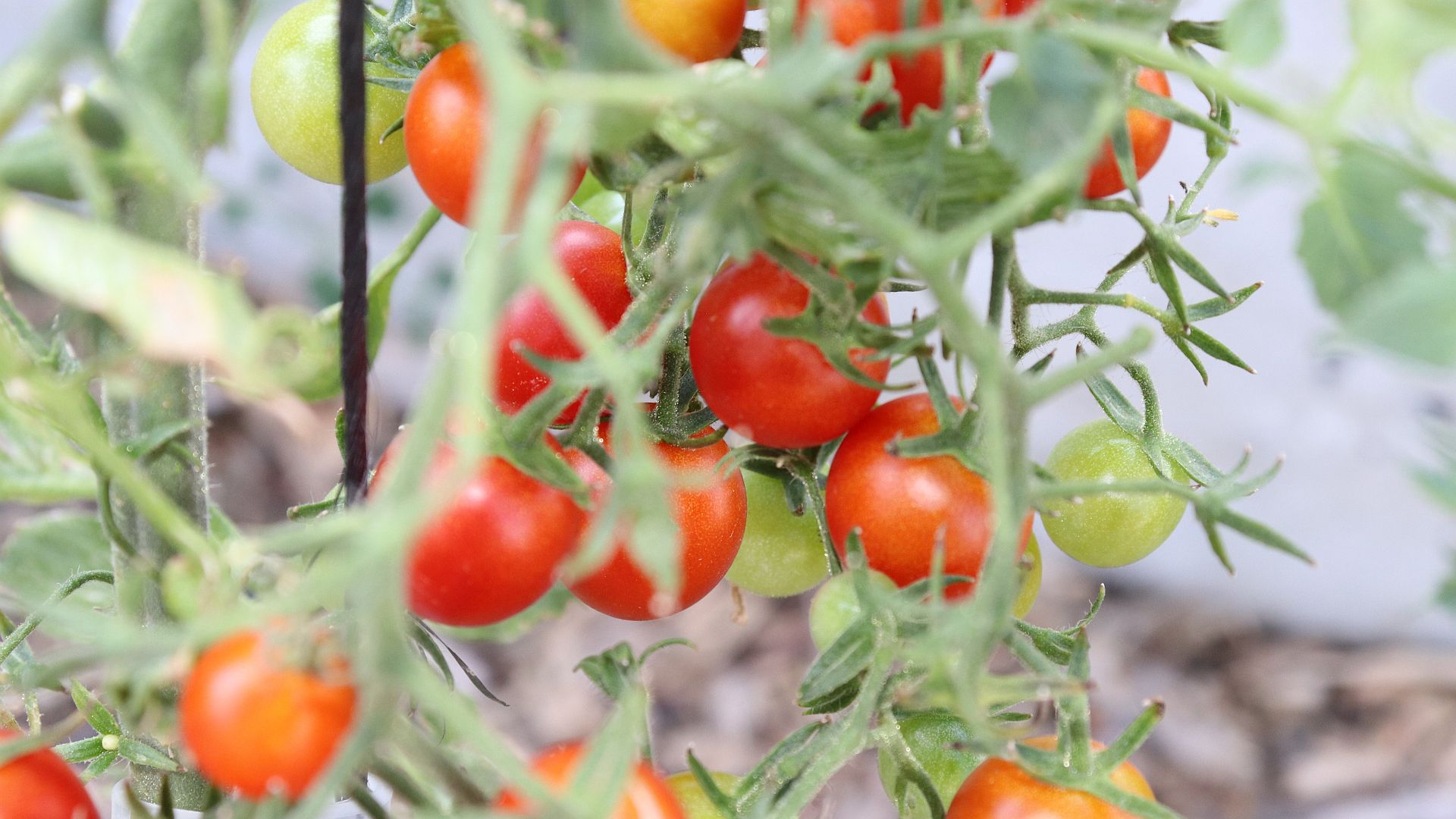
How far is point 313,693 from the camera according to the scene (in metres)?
0.23

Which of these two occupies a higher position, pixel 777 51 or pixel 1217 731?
pixel 777 51

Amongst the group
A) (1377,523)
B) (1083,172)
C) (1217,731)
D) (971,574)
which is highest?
(1083,172)

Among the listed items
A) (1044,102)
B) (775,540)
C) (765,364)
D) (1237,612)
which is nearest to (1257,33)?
(1044,102)

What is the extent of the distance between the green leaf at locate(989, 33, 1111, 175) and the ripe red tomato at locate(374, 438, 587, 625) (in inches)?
6.0

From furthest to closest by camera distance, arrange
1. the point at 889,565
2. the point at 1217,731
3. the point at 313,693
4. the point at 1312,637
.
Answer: the point at 1312,637 → the point at 1217,731 → the point at 889,565 → the point at 313,693

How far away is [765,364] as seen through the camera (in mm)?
344

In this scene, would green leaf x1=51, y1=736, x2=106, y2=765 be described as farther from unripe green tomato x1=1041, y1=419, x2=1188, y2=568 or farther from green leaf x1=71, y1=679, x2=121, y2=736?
unripe green tomato x1=1041, y1=419, x2=1188, y2=568

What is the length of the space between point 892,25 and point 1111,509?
0.69 ft

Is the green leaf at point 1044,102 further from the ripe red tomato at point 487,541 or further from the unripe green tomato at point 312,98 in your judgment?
the unripe green tomato at point 312,98

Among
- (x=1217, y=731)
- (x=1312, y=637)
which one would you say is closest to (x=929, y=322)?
(x=1217, y=731)

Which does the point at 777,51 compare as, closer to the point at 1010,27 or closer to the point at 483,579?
the point at 1010,27

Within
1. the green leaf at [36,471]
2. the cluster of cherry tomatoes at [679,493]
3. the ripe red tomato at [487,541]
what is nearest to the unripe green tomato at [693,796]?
the cluster of cherry tomatoes at [679,493]

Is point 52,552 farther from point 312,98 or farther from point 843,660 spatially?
point 843,660

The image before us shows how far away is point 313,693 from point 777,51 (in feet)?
0.55
